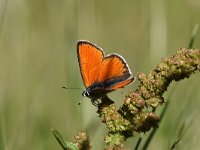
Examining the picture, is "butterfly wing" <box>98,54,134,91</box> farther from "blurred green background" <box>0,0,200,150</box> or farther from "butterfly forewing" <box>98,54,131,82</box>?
"blurred green background" <box>0,0,200,150</box>

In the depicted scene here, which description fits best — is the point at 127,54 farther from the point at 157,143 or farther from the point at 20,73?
the point at 157,143

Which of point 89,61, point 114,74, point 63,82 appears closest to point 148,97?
point 114,74

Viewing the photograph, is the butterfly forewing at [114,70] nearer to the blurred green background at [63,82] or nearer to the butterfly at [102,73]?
the butterfly at [102,73]

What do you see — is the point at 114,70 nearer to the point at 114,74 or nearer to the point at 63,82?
the point at 114,74

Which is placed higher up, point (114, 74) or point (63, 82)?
point (114, 74)

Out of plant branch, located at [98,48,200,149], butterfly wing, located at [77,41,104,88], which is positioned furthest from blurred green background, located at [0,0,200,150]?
plant branch, located at [98,48,200,149]

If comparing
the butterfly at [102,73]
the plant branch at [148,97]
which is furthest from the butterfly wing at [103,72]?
the plant branch at [148,97]

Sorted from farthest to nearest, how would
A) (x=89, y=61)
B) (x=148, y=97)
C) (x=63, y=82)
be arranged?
(x=63, y=82) < (x=89, y=61) < (x=148, y=97)

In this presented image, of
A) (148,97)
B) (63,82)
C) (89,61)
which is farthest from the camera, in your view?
(63,82)
